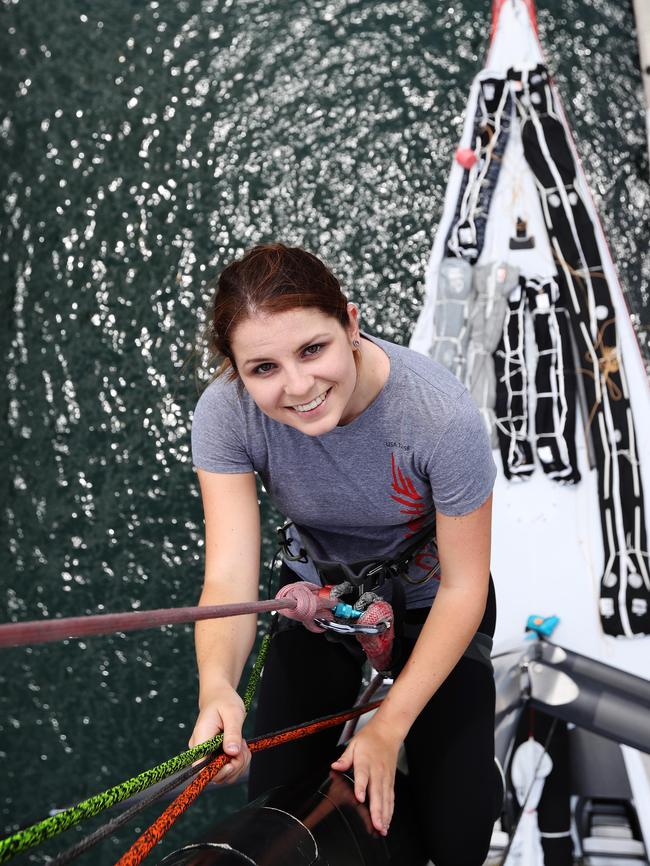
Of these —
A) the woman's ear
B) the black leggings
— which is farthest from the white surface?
the woman's ear

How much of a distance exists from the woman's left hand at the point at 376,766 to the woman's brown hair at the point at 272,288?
46cm

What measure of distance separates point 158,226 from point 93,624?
181cm

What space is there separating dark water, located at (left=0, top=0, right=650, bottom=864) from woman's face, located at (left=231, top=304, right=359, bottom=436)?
1076mm

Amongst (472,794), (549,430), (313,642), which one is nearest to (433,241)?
(549,430)

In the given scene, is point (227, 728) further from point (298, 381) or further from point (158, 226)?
point (158, 226)

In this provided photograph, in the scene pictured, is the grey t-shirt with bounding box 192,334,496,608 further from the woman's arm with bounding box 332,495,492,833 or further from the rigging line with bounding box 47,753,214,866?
the rigging line with bounding box 47,753,214,866

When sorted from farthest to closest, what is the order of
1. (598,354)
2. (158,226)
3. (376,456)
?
1. (158,226)
2. (598,354)
3. (376,456)

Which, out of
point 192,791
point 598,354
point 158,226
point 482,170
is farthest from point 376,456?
point 158,226

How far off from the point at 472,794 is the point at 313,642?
0.28 metres

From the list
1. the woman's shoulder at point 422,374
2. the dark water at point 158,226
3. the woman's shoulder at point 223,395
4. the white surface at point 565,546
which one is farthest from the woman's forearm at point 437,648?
the dark water at point 158,226

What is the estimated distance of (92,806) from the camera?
71 cm

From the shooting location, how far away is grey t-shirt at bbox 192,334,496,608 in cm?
99

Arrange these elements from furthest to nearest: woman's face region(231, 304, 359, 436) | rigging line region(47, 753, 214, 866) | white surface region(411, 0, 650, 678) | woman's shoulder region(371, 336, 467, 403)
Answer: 1. white surface region(411, 0, 650, 678)
2. woman's shoulder region(371, 336, 467, 403)
3. woman's face region(231, 304, 359, 436)
4. rigging line region(47, 753, 214, 866)

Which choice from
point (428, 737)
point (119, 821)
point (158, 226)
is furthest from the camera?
point (158, 226)
